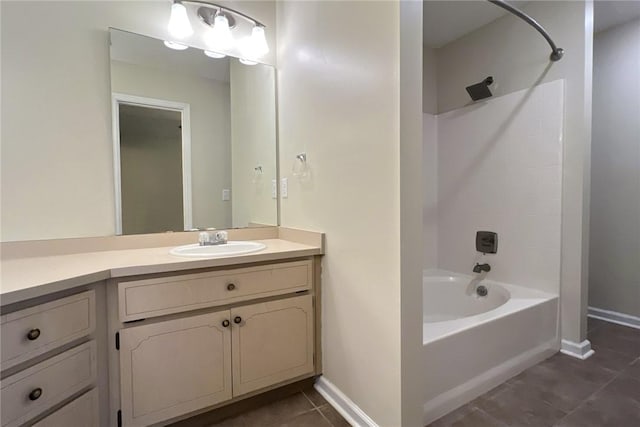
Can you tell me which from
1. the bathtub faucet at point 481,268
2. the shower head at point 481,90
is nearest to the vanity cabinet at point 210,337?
the bathtub faucet at point 481,268

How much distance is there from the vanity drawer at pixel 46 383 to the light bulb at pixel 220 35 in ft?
5.53

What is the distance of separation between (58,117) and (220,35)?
0.98 metres

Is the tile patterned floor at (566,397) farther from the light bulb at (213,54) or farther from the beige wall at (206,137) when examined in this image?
the light bulb at (213,54)

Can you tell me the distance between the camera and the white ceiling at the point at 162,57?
5.22 ft

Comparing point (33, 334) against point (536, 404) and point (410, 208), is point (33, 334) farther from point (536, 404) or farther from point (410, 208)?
point (536, 404)

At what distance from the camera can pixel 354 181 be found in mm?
1367

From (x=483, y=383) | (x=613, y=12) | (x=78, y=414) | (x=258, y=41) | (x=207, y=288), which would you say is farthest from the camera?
(x=613, y=12)

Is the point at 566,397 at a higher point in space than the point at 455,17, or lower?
lower

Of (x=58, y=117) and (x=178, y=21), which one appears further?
(x=178, y=21)

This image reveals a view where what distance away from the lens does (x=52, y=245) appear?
1445 millimetres

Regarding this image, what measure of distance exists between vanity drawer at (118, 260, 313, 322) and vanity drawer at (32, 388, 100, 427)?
11.3 inches

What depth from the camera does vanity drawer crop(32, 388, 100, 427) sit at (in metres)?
0.99

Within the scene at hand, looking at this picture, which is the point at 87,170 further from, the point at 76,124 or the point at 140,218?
the point at 140,218

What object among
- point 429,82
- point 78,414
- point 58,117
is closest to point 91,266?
point 78,414
